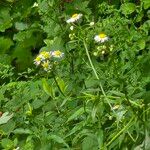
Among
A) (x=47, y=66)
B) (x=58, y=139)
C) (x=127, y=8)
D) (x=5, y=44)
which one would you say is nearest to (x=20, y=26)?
(x=5, y=44)

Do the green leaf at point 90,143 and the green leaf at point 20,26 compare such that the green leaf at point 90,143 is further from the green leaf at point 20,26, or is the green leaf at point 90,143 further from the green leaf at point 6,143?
the green leaf at point 20,26

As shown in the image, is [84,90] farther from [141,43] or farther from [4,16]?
[4,16]

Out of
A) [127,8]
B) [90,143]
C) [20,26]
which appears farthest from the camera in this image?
[20,26]

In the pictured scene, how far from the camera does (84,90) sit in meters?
1.84

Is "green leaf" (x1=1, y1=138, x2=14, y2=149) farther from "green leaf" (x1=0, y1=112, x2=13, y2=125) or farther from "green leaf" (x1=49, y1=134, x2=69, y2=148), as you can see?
"green leaf" (x1=49, y1=134, x2=69, y2=148)

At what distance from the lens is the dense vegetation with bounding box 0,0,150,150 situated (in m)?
1.62

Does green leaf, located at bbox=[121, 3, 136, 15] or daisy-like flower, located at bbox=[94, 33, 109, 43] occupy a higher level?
daisy-like flower, located at bbox=[94, 33, 109, 43]

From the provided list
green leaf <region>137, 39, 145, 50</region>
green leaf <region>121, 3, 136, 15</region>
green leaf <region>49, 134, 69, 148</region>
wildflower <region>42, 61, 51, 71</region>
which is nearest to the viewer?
green leaf <region>49, 134, 69, 148</region>

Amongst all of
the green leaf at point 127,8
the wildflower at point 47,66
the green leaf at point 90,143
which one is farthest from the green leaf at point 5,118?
the green leaf at point 127,8

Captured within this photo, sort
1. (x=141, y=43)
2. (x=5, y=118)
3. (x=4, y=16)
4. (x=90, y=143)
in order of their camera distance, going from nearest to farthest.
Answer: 1. (x=90, y=143)
2. (x=5, y=118)
3. (x=141, y=43)
4. (x=4, y=16)

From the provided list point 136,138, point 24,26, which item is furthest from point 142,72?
point 24,26

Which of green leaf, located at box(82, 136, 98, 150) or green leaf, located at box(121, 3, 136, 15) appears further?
green leaf, located at box(121, 3, 136, 15)

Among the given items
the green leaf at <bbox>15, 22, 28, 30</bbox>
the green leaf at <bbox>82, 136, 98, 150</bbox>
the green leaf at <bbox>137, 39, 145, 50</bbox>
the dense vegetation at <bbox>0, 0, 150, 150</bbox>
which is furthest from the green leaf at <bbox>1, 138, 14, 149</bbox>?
the green leaf at <bbox>15, 22, 28, 30</bbox>

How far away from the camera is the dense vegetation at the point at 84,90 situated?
5.32 ft
